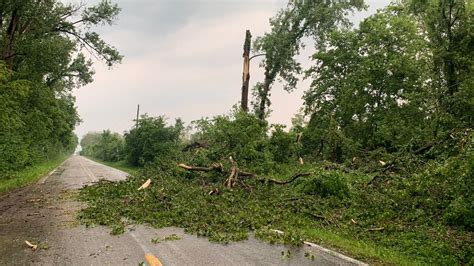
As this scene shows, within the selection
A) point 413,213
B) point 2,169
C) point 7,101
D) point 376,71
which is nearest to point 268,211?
point 413,213

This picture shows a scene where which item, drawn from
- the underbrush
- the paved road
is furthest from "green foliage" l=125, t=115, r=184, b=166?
the paved road

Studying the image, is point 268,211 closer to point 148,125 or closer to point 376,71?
point 376,71

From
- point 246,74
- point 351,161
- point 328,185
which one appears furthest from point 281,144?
point 328,185

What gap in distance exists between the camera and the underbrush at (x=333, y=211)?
685 cm

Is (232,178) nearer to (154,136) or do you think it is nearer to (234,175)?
(234,175)

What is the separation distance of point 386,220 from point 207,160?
9.03 m

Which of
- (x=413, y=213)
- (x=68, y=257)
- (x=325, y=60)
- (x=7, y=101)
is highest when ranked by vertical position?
(x=325, y=60)

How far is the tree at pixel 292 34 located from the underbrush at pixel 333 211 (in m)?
18.6

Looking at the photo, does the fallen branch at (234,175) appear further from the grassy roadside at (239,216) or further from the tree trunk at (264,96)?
the tree trunk at (264,96)

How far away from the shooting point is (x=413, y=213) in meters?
8.63

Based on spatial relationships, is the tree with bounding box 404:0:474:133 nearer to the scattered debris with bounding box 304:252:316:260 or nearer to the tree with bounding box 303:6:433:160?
the tree with bounding box 303:6:433:160

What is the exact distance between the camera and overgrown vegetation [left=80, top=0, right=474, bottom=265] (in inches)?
298

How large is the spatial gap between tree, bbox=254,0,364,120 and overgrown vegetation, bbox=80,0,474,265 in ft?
0.42

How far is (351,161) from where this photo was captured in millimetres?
17188
